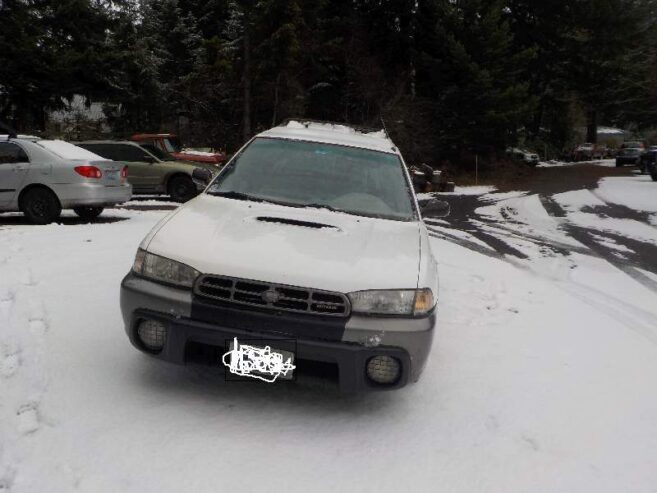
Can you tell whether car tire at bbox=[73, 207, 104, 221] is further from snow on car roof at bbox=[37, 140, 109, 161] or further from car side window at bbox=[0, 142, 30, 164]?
car side window at bbox=[0, 142, 30, 164]

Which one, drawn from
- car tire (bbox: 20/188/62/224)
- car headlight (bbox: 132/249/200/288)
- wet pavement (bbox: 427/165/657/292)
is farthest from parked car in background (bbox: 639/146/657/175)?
car headlight (bbox: 132/249/200/288)

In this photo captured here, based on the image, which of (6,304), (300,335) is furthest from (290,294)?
(6,304)

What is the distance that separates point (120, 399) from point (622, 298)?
599 cm

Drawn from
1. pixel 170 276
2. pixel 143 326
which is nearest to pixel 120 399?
pixel 143 326

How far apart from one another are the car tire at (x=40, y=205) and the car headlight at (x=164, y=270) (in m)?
7.09

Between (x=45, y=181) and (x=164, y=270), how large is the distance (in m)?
7.32

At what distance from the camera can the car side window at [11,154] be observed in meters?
9.75

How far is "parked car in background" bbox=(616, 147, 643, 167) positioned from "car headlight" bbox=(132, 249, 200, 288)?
40898 mm

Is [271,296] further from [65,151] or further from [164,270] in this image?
[65,151]

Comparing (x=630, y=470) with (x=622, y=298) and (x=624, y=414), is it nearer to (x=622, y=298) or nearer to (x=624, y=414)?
(x=624, y=414)

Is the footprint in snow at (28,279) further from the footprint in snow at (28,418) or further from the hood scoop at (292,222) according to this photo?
the hood scoop at (292,222)

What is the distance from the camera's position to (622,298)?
23.4 feet

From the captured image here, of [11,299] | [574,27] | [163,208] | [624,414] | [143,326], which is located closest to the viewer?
[143,326]

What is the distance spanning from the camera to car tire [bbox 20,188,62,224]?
384 inches
